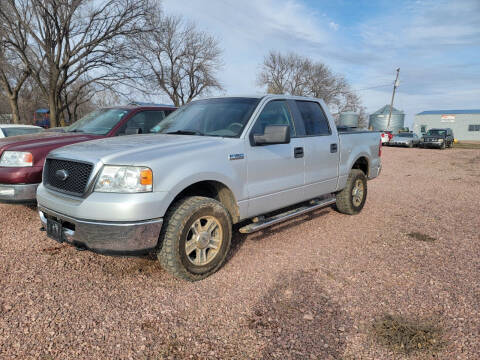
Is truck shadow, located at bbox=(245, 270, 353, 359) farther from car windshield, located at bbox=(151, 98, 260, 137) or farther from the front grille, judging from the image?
the front grille

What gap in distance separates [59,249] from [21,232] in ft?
3.34

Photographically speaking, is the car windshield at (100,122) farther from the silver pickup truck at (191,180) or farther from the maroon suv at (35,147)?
the silver pickup truck at (191,180)

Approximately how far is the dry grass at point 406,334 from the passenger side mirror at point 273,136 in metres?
1.92

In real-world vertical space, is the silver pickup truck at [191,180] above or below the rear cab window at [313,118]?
below

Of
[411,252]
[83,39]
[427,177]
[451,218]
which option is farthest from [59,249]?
[83,39]

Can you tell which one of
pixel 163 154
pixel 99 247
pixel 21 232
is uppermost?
pixel 163 154

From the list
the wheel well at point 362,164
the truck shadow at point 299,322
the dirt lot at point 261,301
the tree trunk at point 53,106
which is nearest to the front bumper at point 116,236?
the dirt lot at point 261,301

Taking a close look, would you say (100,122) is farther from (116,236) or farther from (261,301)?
(261,301)

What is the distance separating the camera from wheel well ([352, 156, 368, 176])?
18.8 feet

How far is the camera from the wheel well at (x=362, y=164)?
572 centimetres

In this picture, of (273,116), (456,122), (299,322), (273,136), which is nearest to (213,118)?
(273,116)

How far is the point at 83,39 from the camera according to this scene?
1852 cm

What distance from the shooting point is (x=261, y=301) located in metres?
2.87

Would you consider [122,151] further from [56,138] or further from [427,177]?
[427,177]
